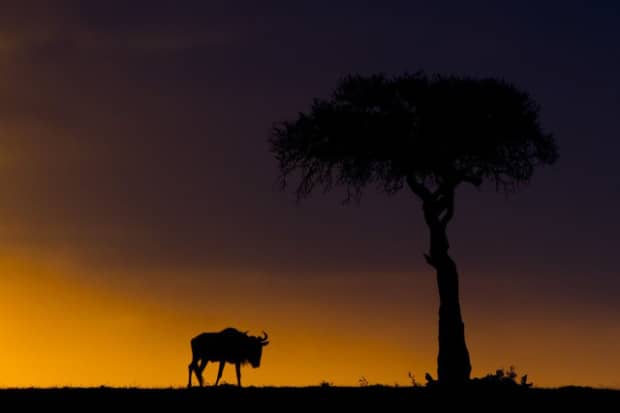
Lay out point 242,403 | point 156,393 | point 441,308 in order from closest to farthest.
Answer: point 242,403, point 156,393, point 441,308

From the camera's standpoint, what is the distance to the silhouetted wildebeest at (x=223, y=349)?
55344 mm

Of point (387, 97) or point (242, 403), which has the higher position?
point (387, 97)

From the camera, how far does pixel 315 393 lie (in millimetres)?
39562

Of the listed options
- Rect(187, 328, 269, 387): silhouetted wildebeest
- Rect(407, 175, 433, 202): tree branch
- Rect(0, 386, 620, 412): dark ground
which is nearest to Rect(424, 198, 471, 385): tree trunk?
Rect(407, 175, 433, 202): tree branch

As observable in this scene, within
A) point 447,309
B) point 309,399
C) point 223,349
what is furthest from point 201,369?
point 309,399

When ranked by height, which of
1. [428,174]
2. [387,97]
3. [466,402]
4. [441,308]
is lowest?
[466,402]

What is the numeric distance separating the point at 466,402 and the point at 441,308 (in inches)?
395

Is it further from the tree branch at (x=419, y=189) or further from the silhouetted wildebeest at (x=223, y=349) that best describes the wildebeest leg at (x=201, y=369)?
the tree branch at (x=419, y=189)

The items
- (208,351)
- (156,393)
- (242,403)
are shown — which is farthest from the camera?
(208,351)

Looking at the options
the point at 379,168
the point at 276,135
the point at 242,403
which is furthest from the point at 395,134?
the point at 242,403

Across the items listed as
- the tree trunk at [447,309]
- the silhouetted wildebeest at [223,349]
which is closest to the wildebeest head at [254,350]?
the silhouetted wildebeest at [223,349]

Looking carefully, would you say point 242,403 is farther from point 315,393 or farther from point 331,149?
point 331,149

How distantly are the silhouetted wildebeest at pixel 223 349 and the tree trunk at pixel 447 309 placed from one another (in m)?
10.9

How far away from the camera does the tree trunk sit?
48.0 m
